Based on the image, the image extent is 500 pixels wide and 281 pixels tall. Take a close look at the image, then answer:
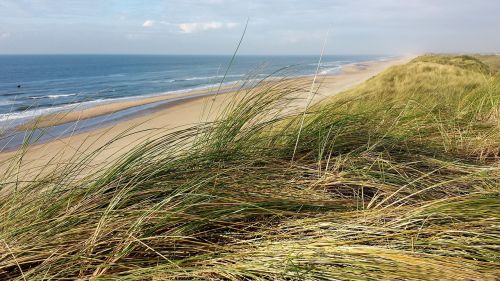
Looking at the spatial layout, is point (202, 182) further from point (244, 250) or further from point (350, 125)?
point (350, 125)

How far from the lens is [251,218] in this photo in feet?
5.14

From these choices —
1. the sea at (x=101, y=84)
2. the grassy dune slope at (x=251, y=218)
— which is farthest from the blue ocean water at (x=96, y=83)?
the grassy dune slope at (x=251, y=218)

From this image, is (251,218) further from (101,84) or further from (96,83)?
(96,83)

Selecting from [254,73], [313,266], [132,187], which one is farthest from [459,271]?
[254,73]

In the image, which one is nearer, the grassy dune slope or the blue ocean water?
the grassy dune slope

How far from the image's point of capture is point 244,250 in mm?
1331

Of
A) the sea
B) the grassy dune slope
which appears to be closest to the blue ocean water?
the sea

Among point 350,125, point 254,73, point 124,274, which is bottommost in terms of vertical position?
point 124,274

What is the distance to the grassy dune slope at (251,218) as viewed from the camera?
4.07 ft

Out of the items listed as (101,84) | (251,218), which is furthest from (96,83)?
(251,218)

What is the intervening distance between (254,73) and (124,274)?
178 cm

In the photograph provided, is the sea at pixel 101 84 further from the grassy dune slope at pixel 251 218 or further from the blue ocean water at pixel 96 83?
the grassy dune slope at pixel 251 218

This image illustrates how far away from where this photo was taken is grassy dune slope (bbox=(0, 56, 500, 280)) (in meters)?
1.24

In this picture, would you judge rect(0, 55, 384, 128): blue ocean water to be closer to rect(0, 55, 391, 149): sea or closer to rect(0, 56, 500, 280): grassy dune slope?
rect(0, 55, 391, 149): sea
